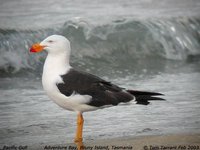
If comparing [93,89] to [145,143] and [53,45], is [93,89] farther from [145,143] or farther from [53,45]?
[145,143]

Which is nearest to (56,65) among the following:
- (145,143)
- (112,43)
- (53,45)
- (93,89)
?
(53,45)

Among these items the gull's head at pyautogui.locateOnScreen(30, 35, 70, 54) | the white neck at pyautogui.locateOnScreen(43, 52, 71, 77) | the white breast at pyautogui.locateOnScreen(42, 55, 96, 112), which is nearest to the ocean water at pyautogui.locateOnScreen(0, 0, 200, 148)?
the white breast at pyautogui.locateOnScreen(42, 55, 96, 112)

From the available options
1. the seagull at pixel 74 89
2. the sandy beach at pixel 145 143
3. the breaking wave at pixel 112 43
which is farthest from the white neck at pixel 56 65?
the breaking wave at pixel 112 43

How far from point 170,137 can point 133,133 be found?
1.92 ft

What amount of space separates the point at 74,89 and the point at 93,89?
21 cm


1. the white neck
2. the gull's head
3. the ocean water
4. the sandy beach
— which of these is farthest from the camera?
the ocean water

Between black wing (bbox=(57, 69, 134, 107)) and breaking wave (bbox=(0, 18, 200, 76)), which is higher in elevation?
breaking wave (bbox=(0, 18, 200, 76))

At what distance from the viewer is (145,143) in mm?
7145

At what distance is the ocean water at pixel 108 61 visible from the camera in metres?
8.20

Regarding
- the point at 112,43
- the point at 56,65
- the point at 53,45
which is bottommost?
the point at 56,65

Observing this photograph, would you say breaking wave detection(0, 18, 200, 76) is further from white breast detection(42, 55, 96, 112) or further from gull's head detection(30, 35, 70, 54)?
white breast detection(42, 55, 96, 112)

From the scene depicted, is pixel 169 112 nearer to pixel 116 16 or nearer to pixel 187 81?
pixel 187 81

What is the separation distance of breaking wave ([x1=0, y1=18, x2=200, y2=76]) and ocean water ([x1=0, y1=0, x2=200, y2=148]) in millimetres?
20

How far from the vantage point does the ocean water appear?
26.9 feet
